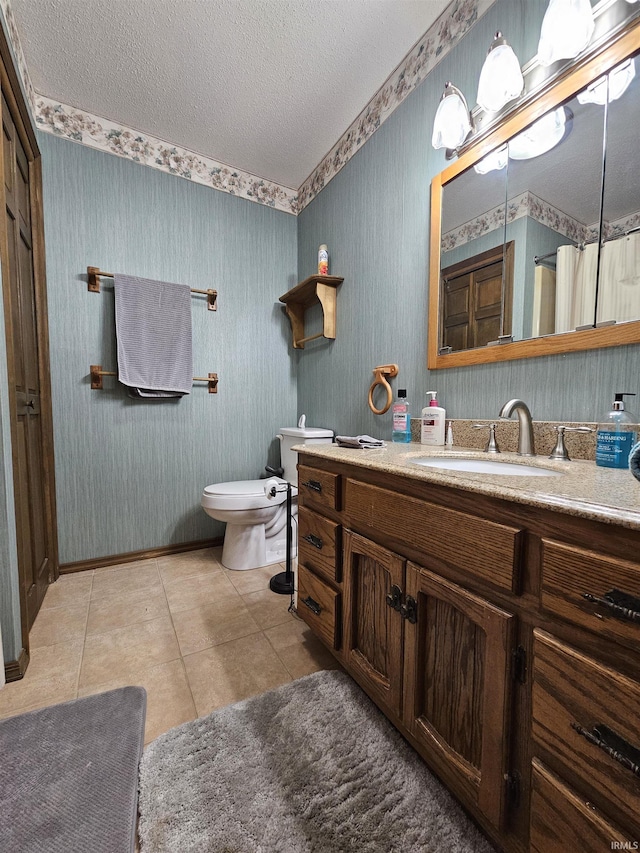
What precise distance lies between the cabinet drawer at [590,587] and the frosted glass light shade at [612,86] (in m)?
1.13

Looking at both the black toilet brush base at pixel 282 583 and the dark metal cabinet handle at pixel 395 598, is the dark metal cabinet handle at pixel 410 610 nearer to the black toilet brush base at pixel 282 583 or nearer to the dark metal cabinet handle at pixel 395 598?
the dark metal cabinet handle at pixel 395 598

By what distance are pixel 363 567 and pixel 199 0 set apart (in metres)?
2.06

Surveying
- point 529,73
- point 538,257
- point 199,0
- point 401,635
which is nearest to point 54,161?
point 199,0

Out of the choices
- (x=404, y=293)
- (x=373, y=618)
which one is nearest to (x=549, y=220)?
(x=404, y=293)

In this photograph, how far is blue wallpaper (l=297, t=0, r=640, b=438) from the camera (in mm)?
990

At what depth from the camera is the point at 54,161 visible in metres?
1.72

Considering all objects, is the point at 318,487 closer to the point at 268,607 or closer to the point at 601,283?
the point at 268,607

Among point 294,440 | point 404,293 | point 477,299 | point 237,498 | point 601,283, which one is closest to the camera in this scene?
point 601,283

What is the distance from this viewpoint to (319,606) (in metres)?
1.15

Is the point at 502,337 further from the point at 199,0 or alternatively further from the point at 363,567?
the point at 199,0

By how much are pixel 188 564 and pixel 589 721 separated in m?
1.92

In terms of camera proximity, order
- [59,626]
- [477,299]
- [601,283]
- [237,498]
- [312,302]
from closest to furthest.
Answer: [601,283] < [477,299] < [59,626] < [237,498] < [312,302]

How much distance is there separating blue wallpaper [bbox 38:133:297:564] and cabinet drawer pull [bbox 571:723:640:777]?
2.04 m

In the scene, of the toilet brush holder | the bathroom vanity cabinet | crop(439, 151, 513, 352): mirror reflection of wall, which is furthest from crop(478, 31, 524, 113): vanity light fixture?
the toilet brush holder
